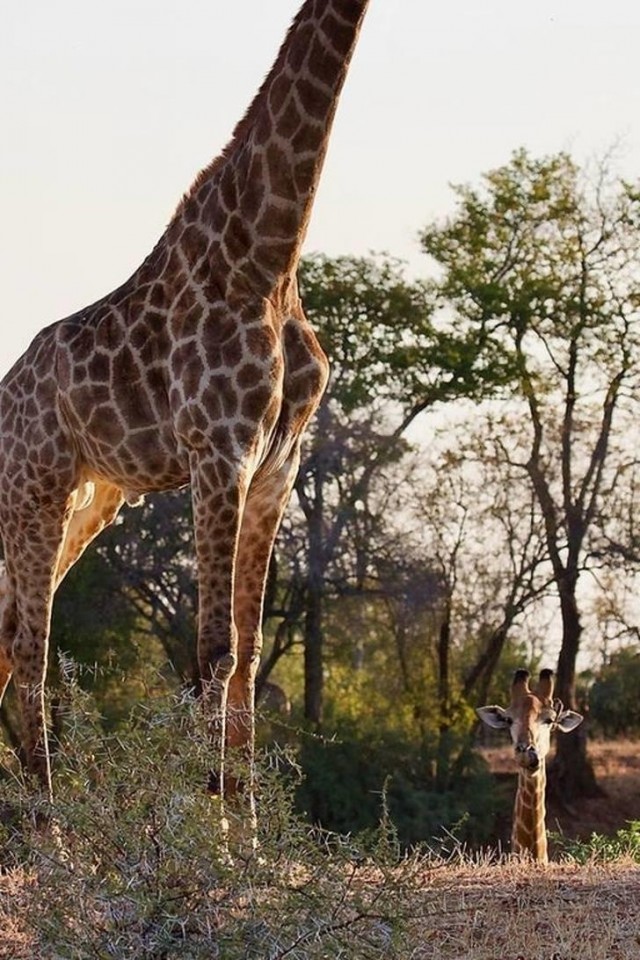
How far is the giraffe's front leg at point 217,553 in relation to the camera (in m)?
7.89

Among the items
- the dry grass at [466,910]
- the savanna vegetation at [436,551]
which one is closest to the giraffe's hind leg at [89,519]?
the dry grass at [466,910]

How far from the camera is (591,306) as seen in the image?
100 ft

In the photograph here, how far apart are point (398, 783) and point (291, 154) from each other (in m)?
19.8

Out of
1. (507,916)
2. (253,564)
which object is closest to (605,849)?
(253,564)

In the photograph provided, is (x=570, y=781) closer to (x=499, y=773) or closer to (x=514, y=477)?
(x=499, y=773)

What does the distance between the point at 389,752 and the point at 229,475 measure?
67.8 feet

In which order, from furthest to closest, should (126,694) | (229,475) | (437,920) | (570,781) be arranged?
(570,781) < (126,694) < (229,475) < (437,920)

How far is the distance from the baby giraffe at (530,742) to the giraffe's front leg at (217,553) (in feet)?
8.21

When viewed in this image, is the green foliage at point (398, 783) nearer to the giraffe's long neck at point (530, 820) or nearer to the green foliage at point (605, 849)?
the green foliage at point (605, 849)

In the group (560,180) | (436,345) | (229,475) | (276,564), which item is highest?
(560,180)

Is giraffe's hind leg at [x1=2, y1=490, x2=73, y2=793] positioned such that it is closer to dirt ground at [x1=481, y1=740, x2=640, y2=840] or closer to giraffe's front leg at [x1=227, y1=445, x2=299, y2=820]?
giraffe's front leg at [x1=227, y1=445, x2=299, y2=820]

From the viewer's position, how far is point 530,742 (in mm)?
10789

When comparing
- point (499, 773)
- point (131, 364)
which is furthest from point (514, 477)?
point (131, 364)

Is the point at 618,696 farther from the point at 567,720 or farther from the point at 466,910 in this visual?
the point at 466,910
